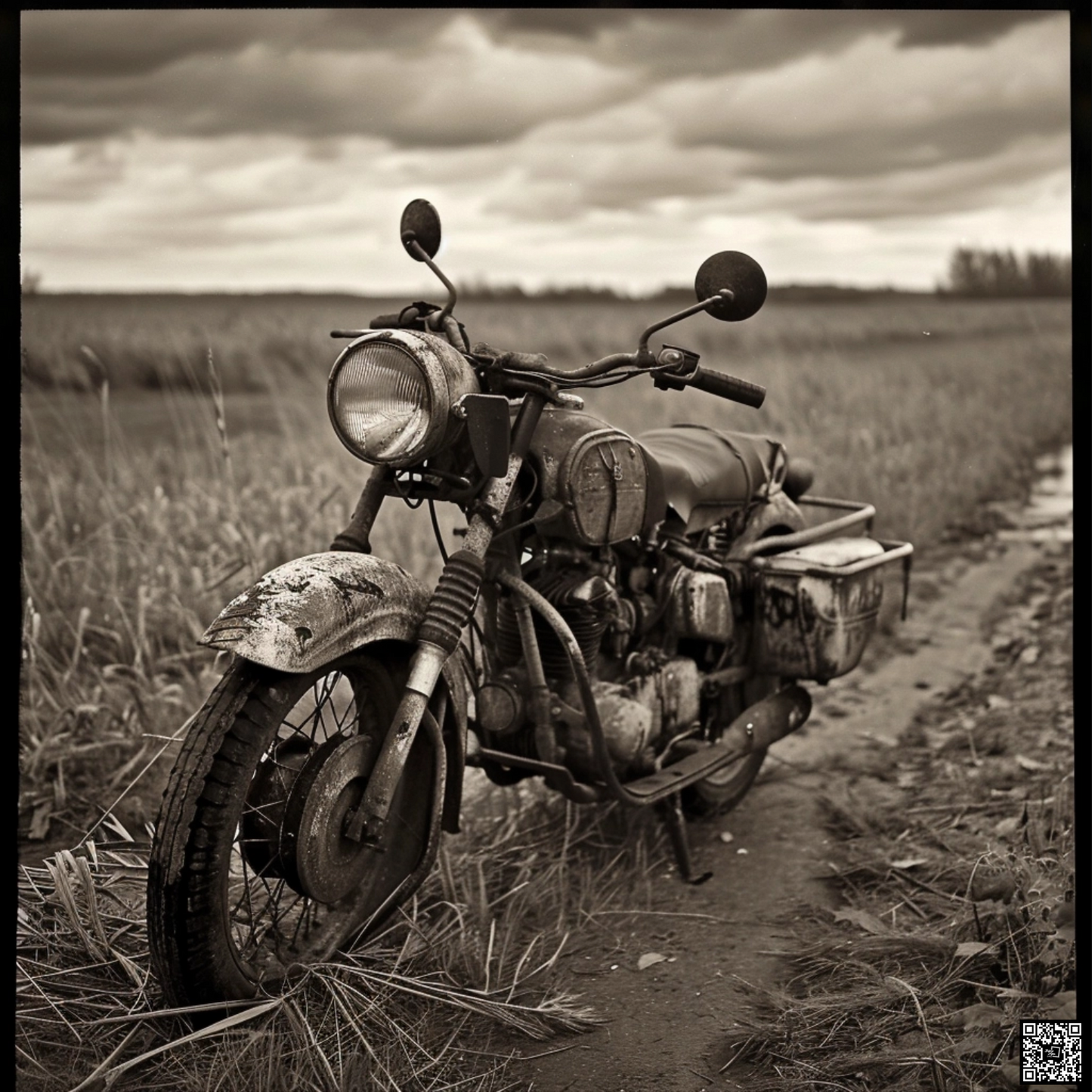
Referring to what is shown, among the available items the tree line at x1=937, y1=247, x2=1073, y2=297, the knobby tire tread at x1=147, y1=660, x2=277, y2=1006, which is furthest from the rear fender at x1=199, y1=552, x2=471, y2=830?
the tree line at x1=937, y1=247, x2=1073, y2=297

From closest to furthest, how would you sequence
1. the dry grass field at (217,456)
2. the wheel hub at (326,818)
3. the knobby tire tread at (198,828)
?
1. the knobby tire tread at (198,828)
2. the wheel hub at (326,818)
3. the dry grass field at (217,456)

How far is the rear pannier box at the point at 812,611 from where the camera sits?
11.0 ft

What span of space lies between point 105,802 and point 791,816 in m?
1.93

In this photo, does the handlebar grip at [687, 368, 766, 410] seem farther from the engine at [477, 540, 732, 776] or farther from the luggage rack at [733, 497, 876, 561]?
the luggage rack at [733, 497, 876, 561]

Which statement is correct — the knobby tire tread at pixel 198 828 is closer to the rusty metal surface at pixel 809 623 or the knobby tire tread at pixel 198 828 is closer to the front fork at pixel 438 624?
the front fork at pixel 438 624

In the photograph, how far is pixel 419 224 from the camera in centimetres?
274

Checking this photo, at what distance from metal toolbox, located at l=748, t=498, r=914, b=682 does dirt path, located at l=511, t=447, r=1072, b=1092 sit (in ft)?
1.59

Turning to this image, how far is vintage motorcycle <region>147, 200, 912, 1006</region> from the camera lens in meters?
2.21

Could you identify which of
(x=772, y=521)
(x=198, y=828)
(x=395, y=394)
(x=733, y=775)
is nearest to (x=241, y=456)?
(x=772, y=521)

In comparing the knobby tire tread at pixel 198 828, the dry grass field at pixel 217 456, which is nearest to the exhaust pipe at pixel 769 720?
the dry grass field at pixel 217 456

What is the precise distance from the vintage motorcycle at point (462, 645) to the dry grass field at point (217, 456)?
0.39 m

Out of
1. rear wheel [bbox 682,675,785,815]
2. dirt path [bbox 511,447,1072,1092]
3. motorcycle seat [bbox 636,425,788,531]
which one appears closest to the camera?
dirt path [bbox 511,447,1072,1092]

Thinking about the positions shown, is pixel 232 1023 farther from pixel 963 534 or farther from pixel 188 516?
pixel 963 534

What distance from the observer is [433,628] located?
2377 mm
